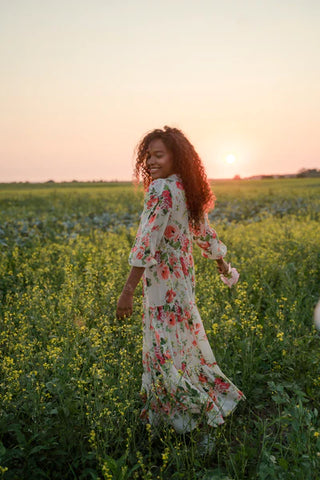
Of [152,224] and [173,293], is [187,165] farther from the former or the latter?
[173,293]

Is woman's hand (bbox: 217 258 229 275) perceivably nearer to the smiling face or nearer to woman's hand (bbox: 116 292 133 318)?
the smiling face

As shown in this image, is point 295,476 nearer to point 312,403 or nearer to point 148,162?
point 312,403

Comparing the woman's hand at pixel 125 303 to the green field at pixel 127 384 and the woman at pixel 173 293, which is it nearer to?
the woman at pixel 173 293

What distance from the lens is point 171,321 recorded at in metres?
3.16

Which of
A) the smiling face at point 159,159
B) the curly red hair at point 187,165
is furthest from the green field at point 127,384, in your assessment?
the smiling face at point 159,159

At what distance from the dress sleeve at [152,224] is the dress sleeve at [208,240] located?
0.53 meters

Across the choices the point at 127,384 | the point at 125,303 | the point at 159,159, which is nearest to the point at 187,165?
the point at 159,159

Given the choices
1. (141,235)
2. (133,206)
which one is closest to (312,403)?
(141,235)

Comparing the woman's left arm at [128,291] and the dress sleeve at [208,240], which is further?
the dress sleeve at [208,240]

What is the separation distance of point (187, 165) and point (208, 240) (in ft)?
2.14

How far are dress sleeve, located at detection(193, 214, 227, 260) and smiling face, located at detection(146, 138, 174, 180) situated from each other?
0.52m

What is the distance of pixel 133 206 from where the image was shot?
18.7 meters

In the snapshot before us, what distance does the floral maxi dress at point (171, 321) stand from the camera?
9.88ft

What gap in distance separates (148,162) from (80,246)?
4.80 meters
